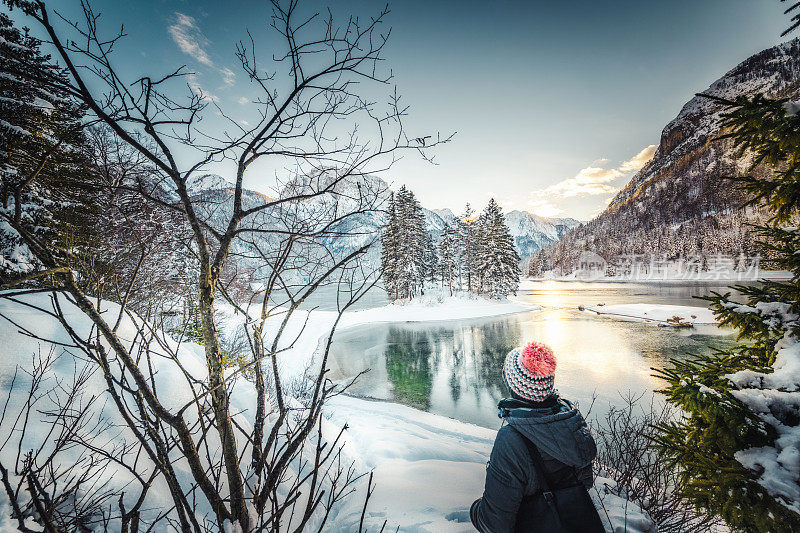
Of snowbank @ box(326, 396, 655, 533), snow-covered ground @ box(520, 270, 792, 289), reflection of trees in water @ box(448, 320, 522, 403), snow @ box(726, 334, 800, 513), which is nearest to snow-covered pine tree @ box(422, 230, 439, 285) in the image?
reflection of trees in water @ box(448, 320, 522, 403)

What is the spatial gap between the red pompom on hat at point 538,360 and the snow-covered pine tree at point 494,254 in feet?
105

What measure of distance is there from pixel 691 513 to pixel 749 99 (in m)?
4.47

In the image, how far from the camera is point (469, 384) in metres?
12.1

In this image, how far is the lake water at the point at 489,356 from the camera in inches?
421

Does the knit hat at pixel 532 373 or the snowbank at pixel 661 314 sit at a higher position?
the knit hat at pixel 532 373

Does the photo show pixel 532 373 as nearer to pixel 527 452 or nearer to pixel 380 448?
pixel 527 452

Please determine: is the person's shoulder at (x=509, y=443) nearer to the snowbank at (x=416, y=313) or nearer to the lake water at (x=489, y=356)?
the lake water at (x=489, y=356)

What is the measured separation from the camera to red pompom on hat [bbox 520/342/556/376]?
6.78ft

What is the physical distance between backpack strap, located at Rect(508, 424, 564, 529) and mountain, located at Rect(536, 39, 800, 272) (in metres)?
84.9

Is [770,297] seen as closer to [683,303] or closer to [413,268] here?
[413,268]

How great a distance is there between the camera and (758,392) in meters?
1.87

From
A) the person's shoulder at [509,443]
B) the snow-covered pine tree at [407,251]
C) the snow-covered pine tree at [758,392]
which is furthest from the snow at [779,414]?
the snow-covered pine tree at [407,251]

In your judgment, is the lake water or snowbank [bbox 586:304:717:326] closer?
the lake water

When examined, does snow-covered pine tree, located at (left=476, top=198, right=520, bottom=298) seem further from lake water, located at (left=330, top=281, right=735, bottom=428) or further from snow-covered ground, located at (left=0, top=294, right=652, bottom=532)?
snow-covered ground, located at (left=0, top=294, right=652, bottom=532)
